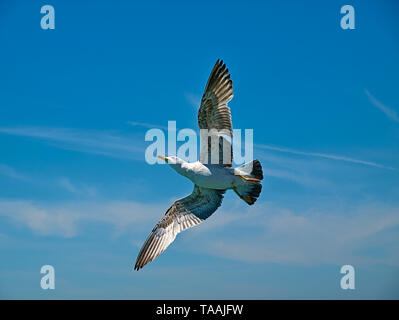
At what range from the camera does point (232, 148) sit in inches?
589

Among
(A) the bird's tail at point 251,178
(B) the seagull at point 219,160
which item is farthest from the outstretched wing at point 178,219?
(A) the bird's tail at point 251,178

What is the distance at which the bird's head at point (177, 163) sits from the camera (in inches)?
592

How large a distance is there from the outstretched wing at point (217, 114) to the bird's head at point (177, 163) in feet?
2.33

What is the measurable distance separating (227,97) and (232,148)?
1.31m

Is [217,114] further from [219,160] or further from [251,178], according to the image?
[251,178]

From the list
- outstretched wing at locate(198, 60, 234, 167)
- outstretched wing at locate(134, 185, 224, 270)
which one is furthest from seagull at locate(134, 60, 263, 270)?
outstretched wing at locate(134, 185, 224, 270)

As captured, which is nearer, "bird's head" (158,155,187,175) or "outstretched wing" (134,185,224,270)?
"bird's head" (158,155,187,175)

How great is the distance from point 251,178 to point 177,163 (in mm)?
1940

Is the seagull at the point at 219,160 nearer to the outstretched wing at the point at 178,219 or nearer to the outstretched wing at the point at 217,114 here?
the outstretched wing at the point at 217,114

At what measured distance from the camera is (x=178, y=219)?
16438 mm

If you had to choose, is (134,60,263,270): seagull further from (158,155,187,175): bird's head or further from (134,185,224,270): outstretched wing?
(134,185,224,270): outstretched wing

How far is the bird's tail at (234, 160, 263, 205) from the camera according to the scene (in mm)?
15042

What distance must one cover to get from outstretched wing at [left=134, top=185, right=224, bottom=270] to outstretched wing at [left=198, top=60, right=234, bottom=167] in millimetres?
1659

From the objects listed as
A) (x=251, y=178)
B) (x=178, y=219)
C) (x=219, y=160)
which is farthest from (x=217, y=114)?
(x=178, y=219)
